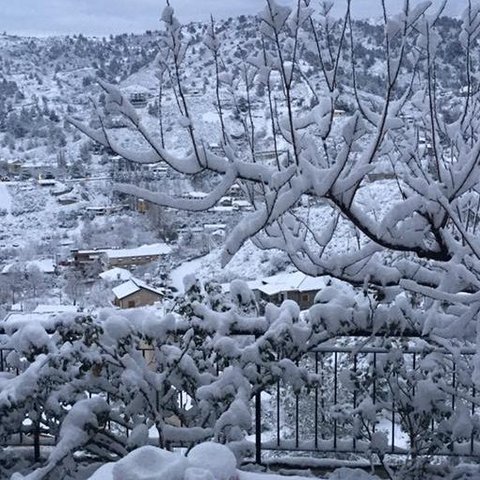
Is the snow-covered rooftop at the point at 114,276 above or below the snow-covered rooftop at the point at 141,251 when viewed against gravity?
below

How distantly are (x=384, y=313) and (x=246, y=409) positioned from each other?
83cm

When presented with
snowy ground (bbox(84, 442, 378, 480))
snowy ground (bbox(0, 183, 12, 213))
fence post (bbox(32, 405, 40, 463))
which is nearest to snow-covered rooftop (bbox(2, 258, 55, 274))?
snowy ground (bbox(0, 183, 12, 213))

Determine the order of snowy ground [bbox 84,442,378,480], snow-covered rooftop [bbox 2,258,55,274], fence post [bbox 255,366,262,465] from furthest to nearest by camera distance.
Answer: snow-covered rooftop [bbox 2,258,55,274] < fence post [bbox 255,366,262,465] < snowy ground [bbox 84,442,378,480]

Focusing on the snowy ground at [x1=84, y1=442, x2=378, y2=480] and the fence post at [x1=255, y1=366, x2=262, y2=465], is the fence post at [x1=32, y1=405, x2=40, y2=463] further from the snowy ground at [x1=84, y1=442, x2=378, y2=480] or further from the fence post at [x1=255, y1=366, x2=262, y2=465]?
the snowy ground at [x1=84, y1=442, x2=378, y2=480]

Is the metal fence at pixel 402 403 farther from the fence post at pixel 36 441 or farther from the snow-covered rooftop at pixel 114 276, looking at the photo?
the snow-covered rooftop at pixel 114 276

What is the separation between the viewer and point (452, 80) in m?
3.88

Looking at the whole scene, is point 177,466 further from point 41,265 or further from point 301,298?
point 41,265

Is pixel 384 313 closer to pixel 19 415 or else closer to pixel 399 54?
pixel 399 54

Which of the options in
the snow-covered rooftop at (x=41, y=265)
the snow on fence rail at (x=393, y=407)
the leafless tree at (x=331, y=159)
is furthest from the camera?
the snow-covered rooftop at (x=41, y=265)

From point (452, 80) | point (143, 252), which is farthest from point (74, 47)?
point (452, 80)

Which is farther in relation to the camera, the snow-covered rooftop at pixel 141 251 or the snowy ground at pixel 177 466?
the snow-covered rooftop at pixel 141 251

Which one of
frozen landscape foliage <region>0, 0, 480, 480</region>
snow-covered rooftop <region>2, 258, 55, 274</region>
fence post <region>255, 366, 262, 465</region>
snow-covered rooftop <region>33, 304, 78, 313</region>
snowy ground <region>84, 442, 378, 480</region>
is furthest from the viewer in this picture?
snow-covered rooftop <region>2, 258, 55, 274</region>

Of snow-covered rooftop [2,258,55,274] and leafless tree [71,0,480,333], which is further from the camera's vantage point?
snow-covered rooftop [2,258,55,274]

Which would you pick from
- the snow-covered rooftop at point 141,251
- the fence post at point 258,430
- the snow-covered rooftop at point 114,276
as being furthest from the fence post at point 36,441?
the snow-covered rooftop at point 141,251
